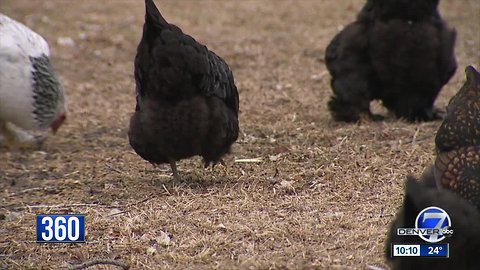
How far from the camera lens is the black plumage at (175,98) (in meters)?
5.01

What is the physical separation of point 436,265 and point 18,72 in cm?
423

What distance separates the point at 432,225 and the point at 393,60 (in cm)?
354

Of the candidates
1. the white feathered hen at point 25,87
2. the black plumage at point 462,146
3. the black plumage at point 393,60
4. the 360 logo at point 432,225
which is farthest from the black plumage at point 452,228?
the white feathered hen at point 25,87

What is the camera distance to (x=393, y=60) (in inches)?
267

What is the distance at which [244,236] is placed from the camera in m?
4.41

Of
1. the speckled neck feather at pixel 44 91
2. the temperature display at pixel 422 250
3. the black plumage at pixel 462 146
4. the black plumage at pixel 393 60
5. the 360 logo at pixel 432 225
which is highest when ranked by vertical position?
the black plumage at pixel 462 146

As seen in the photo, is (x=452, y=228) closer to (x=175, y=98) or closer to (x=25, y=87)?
(x=175, y=98)

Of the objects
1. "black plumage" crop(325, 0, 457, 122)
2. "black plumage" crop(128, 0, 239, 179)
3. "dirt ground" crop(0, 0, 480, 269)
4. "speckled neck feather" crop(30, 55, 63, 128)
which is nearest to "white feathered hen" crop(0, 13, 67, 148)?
"speckled neck feather" crop(30, 55, 63, 128)

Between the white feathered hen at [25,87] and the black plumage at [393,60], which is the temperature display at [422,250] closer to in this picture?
the black plumage at [393,60]

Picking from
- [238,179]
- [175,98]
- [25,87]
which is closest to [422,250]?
[175,98]

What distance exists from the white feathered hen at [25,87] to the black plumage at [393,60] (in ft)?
7.55

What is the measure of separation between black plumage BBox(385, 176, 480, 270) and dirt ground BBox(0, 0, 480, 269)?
0.53m

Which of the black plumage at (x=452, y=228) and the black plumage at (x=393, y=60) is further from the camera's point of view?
the black plumage at (x=393, y=60)

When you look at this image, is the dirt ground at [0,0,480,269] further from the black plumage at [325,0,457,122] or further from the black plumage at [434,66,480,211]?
the black plumage at [434,66,480,211]
